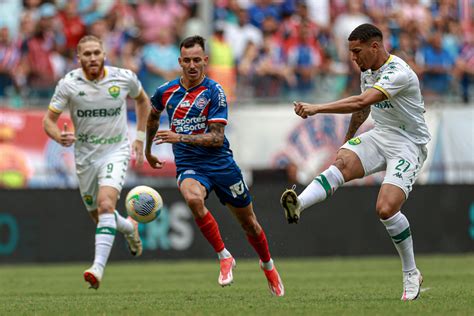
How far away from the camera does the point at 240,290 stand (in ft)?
39.8

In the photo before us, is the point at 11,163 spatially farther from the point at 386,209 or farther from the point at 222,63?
the point at 386,209

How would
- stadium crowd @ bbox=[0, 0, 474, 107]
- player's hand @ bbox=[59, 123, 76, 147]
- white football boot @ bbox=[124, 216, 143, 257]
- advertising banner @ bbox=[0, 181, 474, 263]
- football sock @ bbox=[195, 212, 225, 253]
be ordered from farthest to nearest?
stadium crowd @ bbox=[0, 0, 474, 107] → advertising banner @ bbox=[0, 181, 474, 263] → white football boot @ bbox=[124, 216, 143, 257] → player's hand @ bbox=[59, 123, 76, 147] → football sock @ bbox=[195, 212, 225, 253]

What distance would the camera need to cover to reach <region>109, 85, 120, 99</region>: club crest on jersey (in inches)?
509

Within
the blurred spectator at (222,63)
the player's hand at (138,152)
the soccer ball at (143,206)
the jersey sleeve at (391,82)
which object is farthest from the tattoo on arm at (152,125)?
the blurred spectator at (222,63)

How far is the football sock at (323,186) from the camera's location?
1020 cm

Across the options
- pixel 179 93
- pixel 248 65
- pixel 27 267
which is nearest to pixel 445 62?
pixel 248 65

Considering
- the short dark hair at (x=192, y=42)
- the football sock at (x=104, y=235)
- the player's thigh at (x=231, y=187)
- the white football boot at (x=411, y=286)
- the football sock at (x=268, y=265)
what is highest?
the short dark hair at (x=192, y=42)

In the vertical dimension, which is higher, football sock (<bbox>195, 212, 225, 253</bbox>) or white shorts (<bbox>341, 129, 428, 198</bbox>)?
white shorts (<bbox>341, 129, 428, 198</bbox>)

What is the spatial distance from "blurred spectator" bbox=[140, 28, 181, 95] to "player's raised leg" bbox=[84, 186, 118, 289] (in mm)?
8601

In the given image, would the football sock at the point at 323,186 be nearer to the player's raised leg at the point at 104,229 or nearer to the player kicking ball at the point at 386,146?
the player kicking ball at the point at 386,146

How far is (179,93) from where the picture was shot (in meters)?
11.2

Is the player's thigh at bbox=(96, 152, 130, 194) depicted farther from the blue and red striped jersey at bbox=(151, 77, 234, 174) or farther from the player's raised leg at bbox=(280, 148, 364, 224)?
the player's raised leg at bbox=(280, 148, 364, 224)

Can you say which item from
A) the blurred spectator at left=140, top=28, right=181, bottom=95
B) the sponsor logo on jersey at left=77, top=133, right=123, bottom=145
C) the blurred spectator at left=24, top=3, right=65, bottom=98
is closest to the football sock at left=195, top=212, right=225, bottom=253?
the sponsor logo on jersey at left=77, top=133, right=123, bottom=145

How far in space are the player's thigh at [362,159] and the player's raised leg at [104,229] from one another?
281 centimetres
